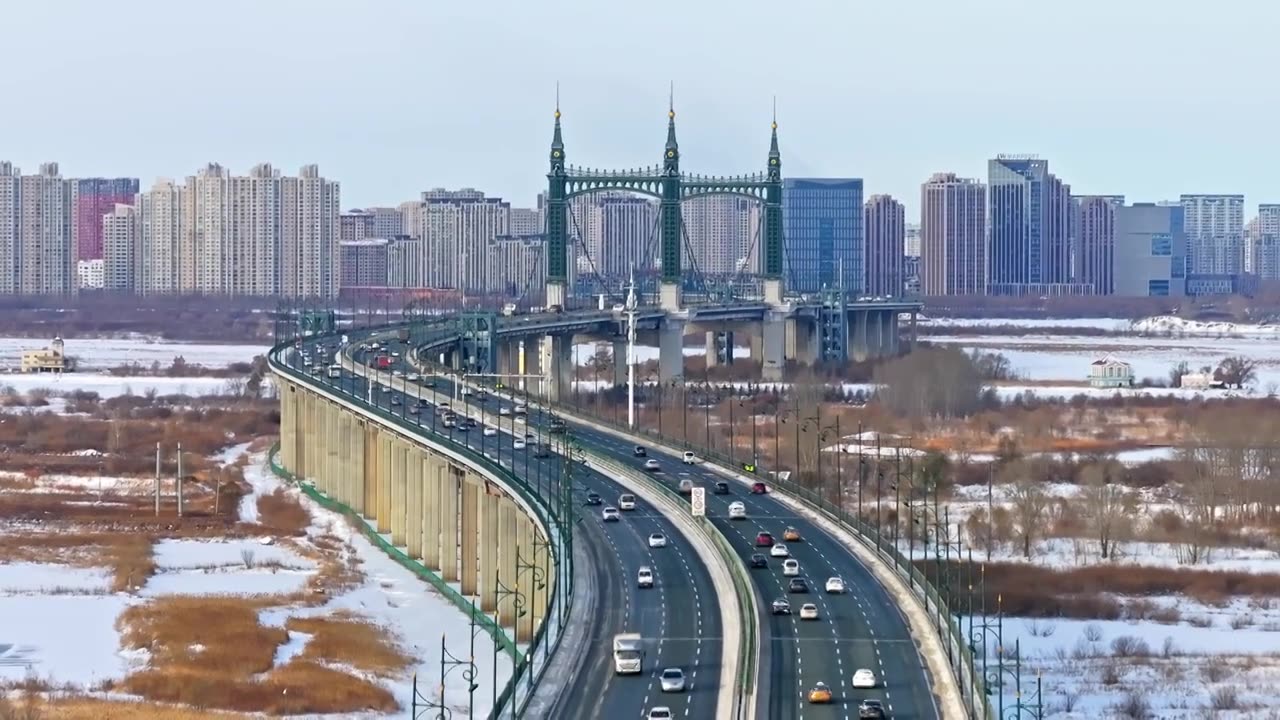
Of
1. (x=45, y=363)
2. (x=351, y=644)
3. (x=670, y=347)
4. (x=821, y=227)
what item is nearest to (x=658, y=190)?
(x=670, y=347)

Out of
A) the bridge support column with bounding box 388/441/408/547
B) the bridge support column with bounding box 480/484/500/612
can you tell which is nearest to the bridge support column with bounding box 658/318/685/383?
the bridge support column with bounding box 388/441/408/547

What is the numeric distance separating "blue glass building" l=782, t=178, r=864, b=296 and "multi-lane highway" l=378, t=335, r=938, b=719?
5546 inches

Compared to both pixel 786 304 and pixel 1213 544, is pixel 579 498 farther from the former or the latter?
pixel 786 304

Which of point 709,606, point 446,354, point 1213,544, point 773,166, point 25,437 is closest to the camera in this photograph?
point 709,606

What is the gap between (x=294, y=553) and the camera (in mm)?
57344

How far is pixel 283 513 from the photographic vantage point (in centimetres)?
6531

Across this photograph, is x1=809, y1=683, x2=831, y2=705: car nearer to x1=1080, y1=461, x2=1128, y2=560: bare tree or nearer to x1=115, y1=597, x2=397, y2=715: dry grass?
x1=115, y1=597, x2=397, y2=715: dry grass

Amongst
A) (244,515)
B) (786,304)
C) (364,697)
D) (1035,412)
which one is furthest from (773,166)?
(364,697)

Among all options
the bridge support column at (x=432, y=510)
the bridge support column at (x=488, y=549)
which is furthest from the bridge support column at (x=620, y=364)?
the bridge support column at (x=488, y=549)

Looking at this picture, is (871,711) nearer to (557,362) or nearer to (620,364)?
(557,362)

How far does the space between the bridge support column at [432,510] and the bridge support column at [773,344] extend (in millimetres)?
55891

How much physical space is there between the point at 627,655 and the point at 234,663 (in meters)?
12.1

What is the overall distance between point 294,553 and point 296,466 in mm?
18292

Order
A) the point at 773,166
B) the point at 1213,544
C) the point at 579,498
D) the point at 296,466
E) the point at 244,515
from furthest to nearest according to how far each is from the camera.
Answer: the point at 773,166
the point at 296,466
the point at 244,515
the point at 1213,544
the point at 579,498
